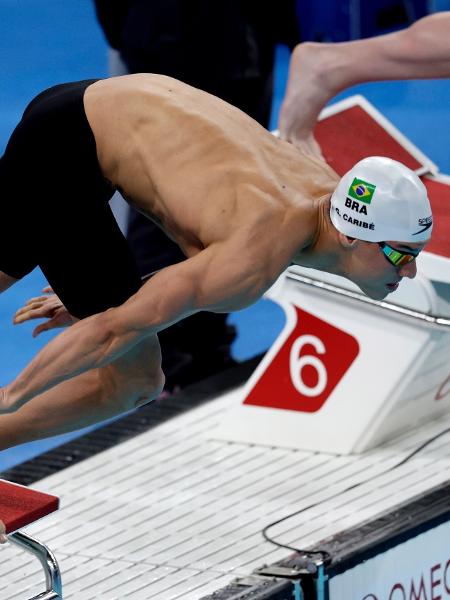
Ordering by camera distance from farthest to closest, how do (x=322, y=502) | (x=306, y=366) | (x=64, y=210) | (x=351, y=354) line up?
(x=306, y=366) < (x=351, y=354) < (x=322, y=502) < (x=64, y=210)

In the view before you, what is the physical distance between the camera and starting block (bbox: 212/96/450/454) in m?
5.59

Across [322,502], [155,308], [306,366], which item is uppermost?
[155,308]

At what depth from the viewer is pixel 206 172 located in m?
4.02

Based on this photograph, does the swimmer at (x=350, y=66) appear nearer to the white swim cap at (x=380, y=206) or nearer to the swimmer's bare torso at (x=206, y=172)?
the swimmer's bare torso at (x=206, y=172)

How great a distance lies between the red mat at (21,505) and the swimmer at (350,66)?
1.75m

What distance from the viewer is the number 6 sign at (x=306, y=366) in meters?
5.79

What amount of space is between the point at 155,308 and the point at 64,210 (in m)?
0.51

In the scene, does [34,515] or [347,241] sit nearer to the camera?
[347,241]

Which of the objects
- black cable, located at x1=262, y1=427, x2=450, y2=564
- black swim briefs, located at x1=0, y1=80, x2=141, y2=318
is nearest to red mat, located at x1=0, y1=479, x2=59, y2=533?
black swim briefs, located at x1=0, y1=80, x2=141, y2=318

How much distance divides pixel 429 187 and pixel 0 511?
244 centimetres

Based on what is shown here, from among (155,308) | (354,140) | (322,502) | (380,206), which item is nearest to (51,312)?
(155,308)

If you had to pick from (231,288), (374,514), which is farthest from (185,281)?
(374,514)

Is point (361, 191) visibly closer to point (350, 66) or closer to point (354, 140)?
point (350, 66)

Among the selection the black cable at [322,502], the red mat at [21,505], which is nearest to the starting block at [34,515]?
the red mat at [21,505]
